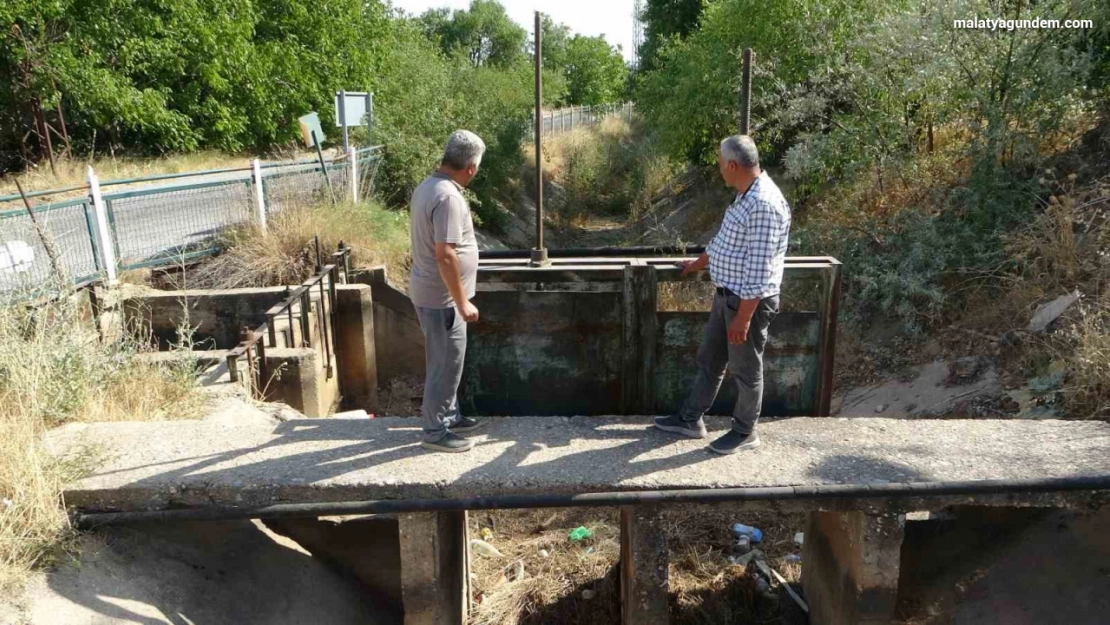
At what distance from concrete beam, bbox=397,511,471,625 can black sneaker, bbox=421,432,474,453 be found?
35cm

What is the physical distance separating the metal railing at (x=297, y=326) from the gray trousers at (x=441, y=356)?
2.63 m

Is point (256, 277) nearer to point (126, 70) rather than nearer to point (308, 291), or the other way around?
point (308, 291)

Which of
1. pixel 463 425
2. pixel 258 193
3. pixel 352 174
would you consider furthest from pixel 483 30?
pixel 463 425

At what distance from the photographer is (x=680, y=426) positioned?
454cm

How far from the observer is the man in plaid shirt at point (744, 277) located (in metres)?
Result: 3.84

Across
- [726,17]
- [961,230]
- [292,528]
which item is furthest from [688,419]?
[726,17]

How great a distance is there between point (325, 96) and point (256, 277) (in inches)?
742

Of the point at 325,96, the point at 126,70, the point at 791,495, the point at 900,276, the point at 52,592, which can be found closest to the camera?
the point at 52,592

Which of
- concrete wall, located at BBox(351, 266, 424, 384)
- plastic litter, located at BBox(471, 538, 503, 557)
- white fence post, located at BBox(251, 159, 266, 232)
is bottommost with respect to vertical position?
plastic litter, located at BBox(471, 538, 503, 557)

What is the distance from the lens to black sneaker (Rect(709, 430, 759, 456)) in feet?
14.1

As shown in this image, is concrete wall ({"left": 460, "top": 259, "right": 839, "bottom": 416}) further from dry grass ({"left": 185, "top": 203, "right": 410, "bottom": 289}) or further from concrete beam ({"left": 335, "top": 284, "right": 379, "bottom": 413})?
dry grass ({"left": 185, "top": 203, "right": 410, "bottom": 289})

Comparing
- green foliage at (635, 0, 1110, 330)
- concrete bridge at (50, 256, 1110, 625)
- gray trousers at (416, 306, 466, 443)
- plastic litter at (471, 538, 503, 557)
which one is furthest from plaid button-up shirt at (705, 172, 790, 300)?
green foliage at (635, 0, 1110, 330)

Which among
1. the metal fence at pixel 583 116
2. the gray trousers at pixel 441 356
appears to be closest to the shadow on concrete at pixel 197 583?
the gray trousers at pixel 441 356

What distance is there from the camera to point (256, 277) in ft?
33.1
